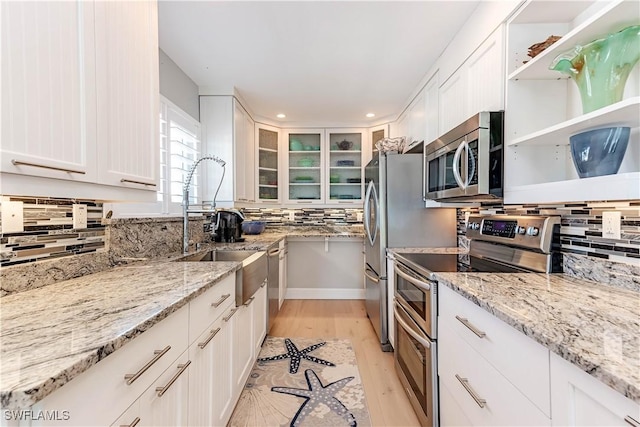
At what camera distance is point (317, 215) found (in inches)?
165

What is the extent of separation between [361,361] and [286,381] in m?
0.63

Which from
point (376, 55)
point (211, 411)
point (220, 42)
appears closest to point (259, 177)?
point (220, 42)

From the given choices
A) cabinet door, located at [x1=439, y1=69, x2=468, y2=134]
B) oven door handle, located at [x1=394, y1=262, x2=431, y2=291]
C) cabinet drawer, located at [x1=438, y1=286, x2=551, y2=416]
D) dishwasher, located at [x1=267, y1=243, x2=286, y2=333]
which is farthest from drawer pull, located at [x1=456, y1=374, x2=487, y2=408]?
dishwasher, located at [x1=267, y1=243, x2=286, y2=333]

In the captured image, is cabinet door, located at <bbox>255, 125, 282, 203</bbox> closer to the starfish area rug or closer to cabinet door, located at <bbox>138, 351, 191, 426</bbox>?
the starfish area rug

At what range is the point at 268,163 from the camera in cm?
392

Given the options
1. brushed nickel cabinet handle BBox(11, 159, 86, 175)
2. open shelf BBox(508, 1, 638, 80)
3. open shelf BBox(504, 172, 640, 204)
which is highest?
open shelf BBox(508, 1, 638, 80)

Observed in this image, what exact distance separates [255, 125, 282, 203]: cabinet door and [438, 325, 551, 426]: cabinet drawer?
2916 millimetres

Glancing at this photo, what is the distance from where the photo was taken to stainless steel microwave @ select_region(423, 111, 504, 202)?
147cm

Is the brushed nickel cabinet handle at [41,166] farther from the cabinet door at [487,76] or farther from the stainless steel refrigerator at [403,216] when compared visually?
the stainless steel refrigerator at [403,216]

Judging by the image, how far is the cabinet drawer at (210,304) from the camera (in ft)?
3.69

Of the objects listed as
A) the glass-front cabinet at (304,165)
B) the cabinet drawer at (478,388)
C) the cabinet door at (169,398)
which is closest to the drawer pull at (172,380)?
the cabinet door at (169,398)

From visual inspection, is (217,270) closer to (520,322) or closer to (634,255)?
(520,322)

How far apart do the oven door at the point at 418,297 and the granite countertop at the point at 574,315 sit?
0.18 metres

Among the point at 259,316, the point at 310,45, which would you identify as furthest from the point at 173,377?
the point at 310,45
